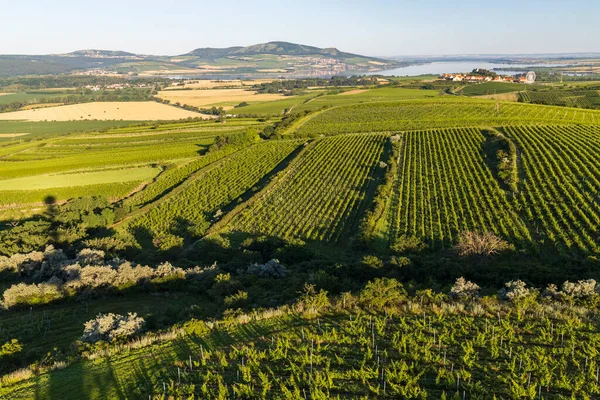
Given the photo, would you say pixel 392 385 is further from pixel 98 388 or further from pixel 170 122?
pixel 170 122

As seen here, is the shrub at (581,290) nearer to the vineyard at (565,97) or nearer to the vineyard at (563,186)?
the vineyard at (563,186)

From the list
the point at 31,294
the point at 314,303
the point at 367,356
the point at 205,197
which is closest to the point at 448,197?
the point at 314,303

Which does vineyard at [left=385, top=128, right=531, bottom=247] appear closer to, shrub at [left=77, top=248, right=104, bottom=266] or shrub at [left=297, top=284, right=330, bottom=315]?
shrub at [left=297, top=284, right=330, bottom=315]

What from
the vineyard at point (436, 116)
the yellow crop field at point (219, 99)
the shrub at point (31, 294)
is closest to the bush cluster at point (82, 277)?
the shrub at point (31, 294)

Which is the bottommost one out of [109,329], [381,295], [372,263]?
[372,263]

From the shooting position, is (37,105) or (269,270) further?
(37,105)

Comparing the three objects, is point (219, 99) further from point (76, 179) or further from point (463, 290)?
point (463, 290)

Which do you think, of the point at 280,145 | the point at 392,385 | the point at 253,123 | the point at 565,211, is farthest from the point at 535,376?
the point at 253,123
